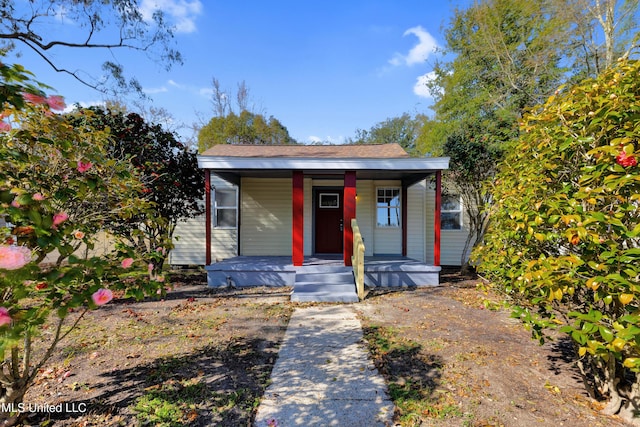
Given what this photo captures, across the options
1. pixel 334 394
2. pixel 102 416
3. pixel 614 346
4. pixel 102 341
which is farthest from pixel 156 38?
pixel 614 346

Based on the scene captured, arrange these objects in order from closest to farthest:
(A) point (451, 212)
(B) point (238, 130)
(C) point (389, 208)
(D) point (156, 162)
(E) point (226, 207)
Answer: (D) point (156, 162), (E) point (226, 207), (C) point (389, 208), (A) point (451, 212), (B) point (238, 130)

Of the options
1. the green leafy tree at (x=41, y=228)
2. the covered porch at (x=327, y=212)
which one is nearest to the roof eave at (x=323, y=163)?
the covered porch at (x=327, y=212)

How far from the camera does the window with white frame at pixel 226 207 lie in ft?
30.1

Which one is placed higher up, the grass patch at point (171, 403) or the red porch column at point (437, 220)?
the red porch column at point (437, 220)

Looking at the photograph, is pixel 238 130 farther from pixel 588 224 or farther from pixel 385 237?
pixel 588 224

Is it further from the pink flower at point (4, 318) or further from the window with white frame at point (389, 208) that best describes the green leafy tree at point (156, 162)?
the window with white frame at point (389, 208)

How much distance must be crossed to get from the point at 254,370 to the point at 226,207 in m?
6.55

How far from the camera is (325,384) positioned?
9.95 ft

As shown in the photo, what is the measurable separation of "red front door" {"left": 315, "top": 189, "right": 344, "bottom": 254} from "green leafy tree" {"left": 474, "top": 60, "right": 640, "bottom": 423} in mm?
6009

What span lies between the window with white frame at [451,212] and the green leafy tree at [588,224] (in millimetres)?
7035

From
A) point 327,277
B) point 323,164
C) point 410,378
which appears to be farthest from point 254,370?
point 323,164

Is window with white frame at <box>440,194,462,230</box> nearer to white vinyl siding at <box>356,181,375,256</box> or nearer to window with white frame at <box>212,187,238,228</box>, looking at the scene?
white vinyl siding at <box>356,181,375,256</box>

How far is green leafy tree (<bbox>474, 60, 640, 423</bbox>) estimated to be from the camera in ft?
6.08

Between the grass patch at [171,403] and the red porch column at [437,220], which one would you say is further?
the red porch column at [437,220]
